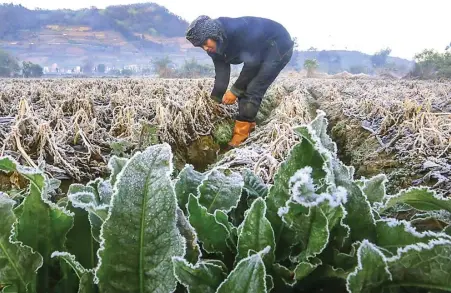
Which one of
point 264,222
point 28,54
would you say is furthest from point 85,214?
point 28,54

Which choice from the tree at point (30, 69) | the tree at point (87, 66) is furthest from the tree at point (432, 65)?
the tree at point (87, 66)

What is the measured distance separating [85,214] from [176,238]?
0.81 ft

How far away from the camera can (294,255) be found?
643mm

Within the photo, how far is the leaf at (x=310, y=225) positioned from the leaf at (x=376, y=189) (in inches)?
11.3

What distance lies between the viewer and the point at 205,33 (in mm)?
5094

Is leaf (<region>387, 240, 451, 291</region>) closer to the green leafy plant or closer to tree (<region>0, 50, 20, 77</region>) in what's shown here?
the green leafy plant

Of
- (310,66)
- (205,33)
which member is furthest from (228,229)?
(310,66)

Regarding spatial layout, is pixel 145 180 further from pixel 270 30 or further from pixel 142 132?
pixel 270 30

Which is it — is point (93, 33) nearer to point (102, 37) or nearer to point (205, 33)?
point (102, 37)

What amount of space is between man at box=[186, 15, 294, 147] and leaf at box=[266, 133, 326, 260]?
4864mm

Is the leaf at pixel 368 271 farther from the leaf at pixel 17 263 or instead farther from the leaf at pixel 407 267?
the leaf at pixel 17 263

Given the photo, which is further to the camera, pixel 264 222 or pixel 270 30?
pixel 270 30

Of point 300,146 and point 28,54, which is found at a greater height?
point 300,146

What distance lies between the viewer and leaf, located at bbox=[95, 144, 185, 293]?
1.72ft
